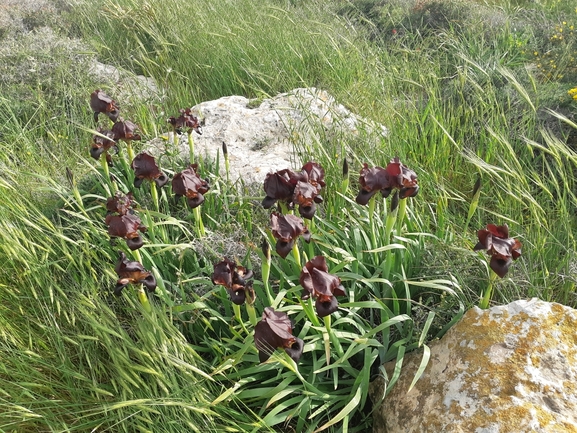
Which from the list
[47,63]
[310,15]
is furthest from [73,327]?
[310,15]

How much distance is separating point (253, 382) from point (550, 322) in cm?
117

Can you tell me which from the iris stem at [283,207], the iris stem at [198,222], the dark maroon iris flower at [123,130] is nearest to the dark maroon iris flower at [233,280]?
the iris stem at [283,207]

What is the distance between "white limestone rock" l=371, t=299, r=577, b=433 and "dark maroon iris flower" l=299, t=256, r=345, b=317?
1.87ft

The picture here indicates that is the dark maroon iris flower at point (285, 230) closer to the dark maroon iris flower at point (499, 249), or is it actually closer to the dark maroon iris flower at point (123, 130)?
the dark maroon iris flower at point (499, 249)

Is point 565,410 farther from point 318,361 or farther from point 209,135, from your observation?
point 209,135

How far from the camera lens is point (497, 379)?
5.48 feet

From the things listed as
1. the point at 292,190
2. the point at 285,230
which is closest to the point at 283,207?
the point at 292,190

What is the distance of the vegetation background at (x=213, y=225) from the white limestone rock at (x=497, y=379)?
137 millimetres

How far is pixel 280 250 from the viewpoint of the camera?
1721 mm

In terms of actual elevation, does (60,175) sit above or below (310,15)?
above

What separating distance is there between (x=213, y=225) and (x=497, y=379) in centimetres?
167

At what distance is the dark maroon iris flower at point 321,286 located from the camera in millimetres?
1509

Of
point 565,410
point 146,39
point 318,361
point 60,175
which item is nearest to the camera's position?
point 565,410

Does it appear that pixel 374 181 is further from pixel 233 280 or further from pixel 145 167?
pixel 145 167
